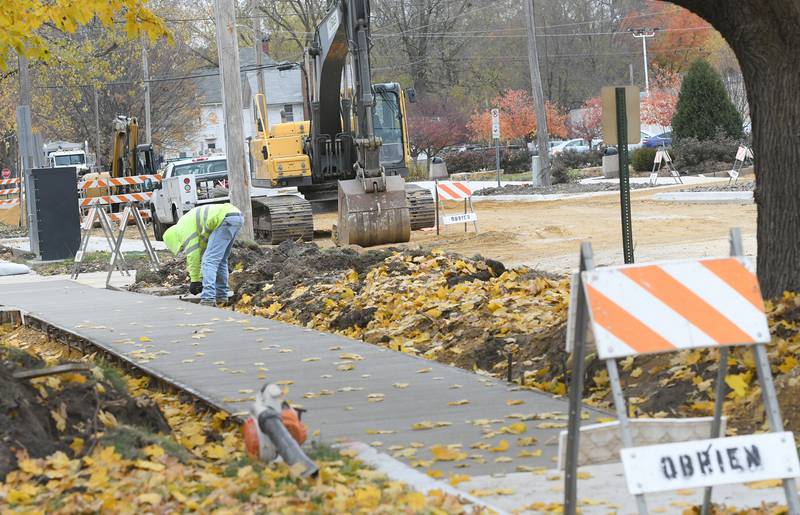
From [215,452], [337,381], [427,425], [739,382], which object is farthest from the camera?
[337,381]

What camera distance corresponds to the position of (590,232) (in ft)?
86.2

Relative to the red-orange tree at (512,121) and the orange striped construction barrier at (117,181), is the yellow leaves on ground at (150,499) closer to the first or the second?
the orange striped construction barrier at (117,181)

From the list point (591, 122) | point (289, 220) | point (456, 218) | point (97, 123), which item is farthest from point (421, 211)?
point (591, 122)

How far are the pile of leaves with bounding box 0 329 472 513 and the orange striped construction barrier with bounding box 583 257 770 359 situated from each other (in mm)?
1103

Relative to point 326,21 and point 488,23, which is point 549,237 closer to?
point 326,21

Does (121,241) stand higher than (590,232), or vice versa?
(121,241)

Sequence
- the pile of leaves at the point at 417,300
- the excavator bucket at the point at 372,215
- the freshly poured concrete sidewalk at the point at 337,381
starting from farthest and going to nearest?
the excavator bucket at the point at 372,215, the pile of leaves at the point at 417,300, the freshly poured concrete sidewalk at the point at 337,381

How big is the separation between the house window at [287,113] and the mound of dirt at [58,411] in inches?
3331

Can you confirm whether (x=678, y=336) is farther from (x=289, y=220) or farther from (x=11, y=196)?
(x=11, y=196)

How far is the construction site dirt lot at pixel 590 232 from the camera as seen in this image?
20.8 meters

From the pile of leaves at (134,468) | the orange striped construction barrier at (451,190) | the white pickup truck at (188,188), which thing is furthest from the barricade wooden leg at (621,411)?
the white pickup truck at (188,188)

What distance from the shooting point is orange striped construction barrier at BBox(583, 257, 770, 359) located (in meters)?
5.11

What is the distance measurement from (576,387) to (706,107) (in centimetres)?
4796

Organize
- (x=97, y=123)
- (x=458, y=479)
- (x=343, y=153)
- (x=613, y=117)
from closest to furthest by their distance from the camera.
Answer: (x=458, y=479), (x=613, y=117), (x=343, y=153), (x=97, y=123)
